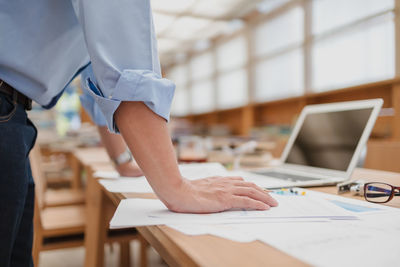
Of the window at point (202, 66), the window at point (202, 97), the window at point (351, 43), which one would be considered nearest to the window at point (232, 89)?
the window at point (202, 97)

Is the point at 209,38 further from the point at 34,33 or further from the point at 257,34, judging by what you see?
the point at 34,33

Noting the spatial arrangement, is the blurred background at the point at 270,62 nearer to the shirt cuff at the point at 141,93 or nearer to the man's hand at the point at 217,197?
the man's hand at the point at 217,197

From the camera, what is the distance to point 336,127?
108cm

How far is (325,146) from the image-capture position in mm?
1075

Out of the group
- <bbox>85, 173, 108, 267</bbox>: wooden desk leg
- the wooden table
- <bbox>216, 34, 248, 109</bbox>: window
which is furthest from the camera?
<bbox>216, 34, 248, 109</bbox>: window

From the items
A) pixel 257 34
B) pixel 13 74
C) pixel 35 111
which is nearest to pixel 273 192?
pixel 13 74

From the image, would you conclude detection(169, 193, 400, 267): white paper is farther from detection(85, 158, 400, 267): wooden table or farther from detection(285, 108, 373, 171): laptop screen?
detection(285, 108, 373, 171): laptop screen

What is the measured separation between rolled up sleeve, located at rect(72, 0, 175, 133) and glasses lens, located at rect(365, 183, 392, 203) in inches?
19.6

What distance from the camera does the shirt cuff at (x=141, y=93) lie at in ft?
1.64

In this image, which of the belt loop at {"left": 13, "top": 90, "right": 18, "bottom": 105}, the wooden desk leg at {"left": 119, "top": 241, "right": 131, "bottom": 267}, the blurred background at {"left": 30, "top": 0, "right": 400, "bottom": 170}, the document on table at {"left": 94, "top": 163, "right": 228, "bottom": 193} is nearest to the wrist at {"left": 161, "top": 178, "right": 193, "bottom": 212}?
the document on table at {"left": 94, "top": 163, "right": 228, "bottom": 193}

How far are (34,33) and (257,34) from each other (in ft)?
19.7

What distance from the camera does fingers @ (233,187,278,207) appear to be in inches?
23.0

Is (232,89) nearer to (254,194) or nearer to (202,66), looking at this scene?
(202,66)

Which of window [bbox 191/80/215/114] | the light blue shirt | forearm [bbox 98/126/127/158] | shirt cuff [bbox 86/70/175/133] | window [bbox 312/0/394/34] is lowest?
forearm [bbox 98/126/127/158]
